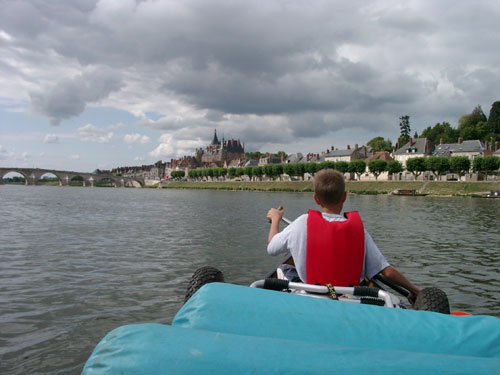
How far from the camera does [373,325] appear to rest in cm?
271

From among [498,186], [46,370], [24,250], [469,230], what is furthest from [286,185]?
[46,370]

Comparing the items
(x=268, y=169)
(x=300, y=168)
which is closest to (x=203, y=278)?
(x=300, y=168)

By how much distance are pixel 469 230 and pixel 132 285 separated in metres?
19.3

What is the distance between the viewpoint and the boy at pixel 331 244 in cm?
416

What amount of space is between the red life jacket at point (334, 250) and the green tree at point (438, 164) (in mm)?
94544

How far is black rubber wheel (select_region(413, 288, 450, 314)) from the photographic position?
4.17 m

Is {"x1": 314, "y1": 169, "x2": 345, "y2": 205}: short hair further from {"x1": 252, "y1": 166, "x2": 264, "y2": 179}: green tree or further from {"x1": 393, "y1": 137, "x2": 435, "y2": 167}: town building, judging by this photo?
{"x1": 252, "y1": 166, "x2": 264, "y2": 179}: green tree

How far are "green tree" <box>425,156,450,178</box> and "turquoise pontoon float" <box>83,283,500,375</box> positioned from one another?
3773 inches

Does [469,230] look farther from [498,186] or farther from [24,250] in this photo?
[498,186]

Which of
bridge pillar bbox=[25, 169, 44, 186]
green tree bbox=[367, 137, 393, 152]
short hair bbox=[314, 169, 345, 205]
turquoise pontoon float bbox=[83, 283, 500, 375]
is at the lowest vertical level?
turquoise pontoon float bbox=[83, 283, 500, 375]

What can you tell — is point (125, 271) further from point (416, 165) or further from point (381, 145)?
point (381, 145)

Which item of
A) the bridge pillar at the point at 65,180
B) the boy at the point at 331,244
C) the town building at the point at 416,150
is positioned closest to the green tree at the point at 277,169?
the town building at the point at 416,150

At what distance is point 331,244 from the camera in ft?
13.6

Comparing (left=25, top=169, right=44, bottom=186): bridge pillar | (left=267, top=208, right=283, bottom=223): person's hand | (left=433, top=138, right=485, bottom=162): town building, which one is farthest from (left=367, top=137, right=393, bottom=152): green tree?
(left=267, top=208, right=283, bottom=223): person's hand
